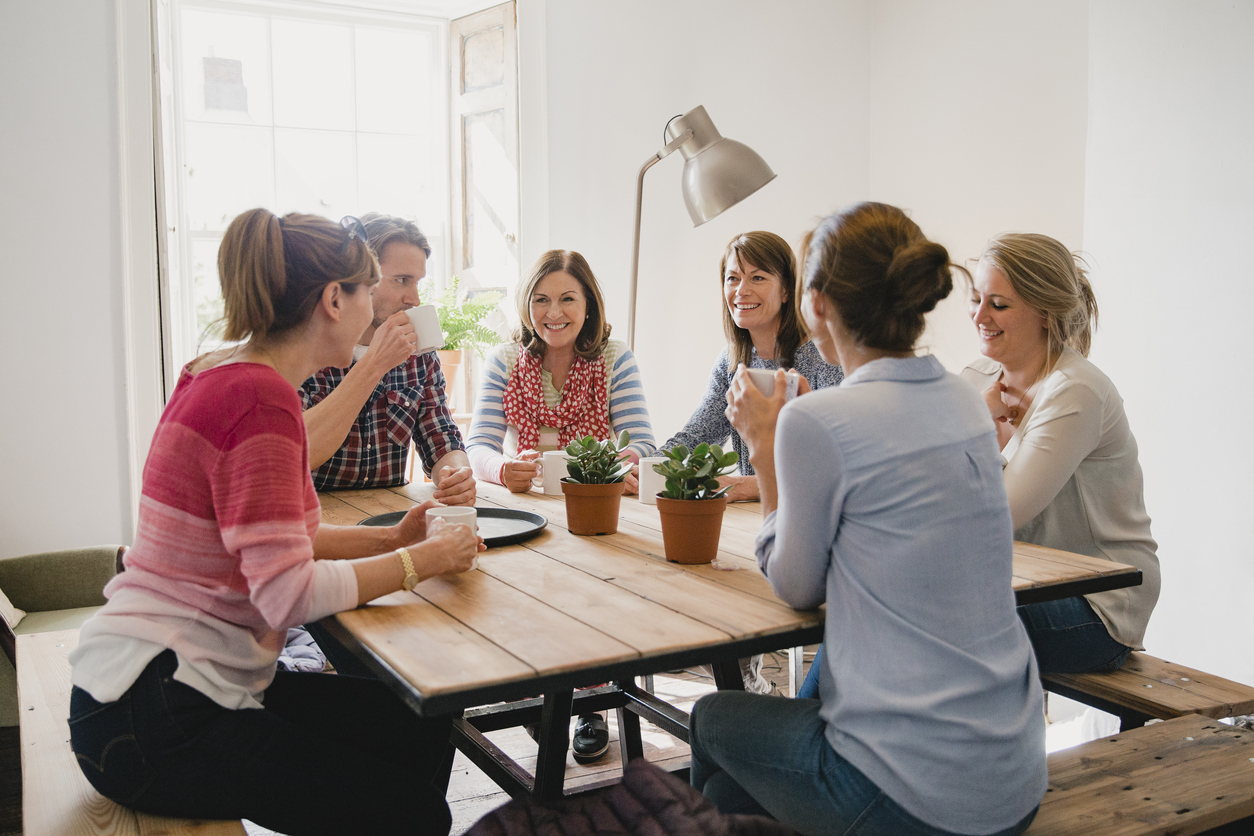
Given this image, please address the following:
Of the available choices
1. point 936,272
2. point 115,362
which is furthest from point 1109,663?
point 115,362

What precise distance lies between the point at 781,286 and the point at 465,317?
189cm

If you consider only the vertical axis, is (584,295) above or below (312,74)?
below

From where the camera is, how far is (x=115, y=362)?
3.30 m

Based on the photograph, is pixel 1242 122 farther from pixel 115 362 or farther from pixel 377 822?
pixel 115 362

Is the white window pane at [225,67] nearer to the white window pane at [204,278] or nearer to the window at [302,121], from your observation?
the window at [302,121]

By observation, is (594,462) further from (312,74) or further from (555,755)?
(312,74)

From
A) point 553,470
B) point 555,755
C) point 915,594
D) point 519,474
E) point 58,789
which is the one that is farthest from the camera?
point 519,474

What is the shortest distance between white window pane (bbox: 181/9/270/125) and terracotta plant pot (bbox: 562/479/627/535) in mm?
3317

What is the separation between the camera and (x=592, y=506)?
1.68 meters

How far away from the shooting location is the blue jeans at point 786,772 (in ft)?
3.63

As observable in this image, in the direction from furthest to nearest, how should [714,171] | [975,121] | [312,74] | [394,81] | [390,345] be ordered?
[394,81], [312,74], [975,121], [714,171], [390,345]

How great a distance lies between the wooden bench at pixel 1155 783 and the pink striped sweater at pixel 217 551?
1066 millimetres

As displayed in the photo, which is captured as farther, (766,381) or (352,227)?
(352,227)

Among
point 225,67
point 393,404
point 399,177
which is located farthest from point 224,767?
point 225,67
